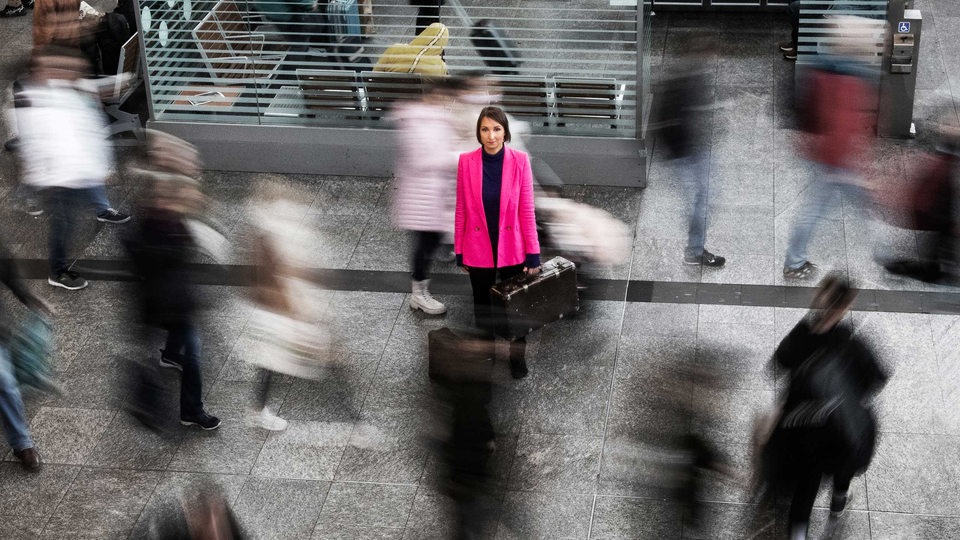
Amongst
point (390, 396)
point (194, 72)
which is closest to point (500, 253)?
point (390, 396)

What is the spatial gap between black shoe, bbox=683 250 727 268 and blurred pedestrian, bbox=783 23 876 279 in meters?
0.52

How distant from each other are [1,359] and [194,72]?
4.95 m

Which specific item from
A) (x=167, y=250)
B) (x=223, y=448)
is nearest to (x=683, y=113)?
(x=167, y=250)

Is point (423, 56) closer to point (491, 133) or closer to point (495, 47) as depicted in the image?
point (495, 47)

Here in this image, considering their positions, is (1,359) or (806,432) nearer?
(806,432)

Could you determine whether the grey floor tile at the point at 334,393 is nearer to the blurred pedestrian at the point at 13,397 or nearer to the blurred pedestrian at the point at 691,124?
the blurred pedestrian at the point at 13,397

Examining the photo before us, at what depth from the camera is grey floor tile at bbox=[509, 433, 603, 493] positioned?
6.93 meters

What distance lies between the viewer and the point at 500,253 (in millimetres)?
7371

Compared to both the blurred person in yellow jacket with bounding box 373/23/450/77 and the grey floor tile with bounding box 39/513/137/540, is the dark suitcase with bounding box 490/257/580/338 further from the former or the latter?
the blurred person in yellow jacket with bounding box 373/23/450/77

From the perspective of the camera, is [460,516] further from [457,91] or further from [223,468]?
[457,91]

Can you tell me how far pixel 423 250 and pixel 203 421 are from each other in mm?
1918

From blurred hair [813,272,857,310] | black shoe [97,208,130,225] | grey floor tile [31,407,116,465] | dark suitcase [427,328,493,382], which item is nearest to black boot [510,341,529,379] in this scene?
dark suitcase [427,328,493,382]

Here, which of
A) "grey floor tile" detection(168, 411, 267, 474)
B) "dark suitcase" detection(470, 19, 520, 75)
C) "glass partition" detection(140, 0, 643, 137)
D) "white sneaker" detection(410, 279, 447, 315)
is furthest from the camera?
"dark suitcase" detection(470, 19, 520, 75)

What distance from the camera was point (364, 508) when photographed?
6.84 m
